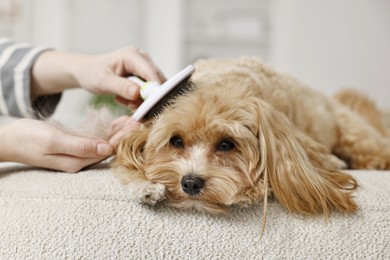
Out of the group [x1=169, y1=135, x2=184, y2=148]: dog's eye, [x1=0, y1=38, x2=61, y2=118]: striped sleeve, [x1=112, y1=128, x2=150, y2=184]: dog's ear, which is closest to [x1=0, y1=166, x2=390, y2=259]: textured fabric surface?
[x1=112, y1=128, x2=150, y2=184]: dog's ear

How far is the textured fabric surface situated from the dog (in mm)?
40

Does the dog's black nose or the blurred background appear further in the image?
the blurred background

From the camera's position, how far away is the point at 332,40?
519 cm

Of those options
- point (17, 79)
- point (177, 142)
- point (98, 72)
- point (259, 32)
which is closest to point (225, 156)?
point (177, 142)

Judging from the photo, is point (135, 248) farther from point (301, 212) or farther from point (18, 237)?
point (301, 212)

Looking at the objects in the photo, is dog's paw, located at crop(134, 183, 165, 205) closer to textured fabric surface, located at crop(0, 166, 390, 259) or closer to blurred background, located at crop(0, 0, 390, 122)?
textured fabric surface, located at crop(0, 166, 390, 259)

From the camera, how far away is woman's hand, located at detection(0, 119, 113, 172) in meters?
1.34

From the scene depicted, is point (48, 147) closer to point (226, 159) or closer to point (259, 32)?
point (226, 159)

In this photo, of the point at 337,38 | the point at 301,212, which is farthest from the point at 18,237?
the point at 337,38

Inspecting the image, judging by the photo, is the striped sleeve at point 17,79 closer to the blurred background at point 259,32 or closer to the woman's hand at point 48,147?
the woman's hand at point 48,147

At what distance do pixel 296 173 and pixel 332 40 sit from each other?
4.23m

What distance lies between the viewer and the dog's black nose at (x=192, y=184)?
3.98 ft

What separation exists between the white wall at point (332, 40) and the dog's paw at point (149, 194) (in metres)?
4.20

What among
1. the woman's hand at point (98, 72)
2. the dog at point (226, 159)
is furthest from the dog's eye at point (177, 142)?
the woman's hand at point (98, 72)
